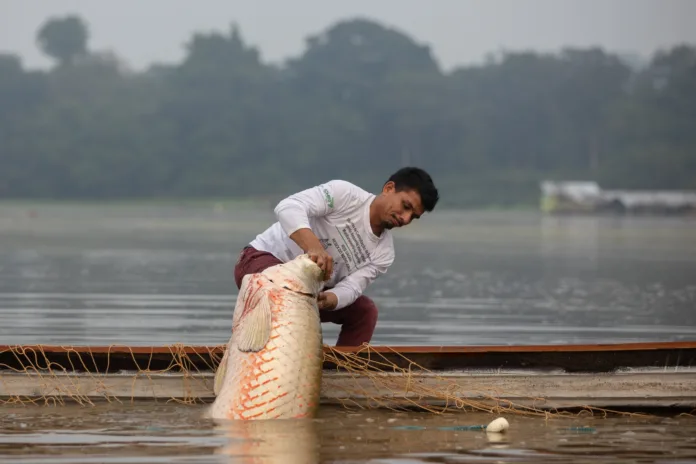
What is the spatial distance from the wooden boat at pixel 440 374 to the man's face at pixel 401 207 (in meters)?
0.75

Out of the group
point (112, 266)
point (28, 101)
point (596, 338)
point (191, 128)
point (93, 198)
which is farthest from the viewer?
point (28, 101)

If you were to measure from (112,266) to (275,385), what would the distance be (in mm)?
17245

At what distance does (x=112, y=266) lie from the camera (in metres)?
24.0

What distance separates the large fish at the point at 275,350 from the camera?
7164mm

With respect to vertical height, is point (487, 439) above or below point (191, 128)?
below

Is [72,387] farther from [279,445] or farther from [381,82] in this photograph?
[381,82]

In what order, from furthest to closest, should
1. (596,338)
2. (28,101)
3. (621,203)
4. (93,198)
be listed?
1. (28,101)
2. (93,198)
3. (621,203)
4. (596,338)

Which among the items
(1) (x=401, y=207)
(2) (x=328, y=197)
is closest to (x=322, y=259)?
(2) (x=328, y=197)

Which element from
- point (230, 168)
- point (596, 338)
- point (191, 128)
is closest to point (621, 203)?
point (230, 168)

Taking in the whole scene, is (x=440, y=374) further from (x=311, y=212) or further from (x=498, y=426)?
(x=311, y=212)

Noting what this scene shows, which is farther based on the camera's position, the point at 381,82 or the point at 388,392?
the point at 381,82

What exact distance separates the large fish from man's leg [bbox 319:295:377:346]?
79 centimetres

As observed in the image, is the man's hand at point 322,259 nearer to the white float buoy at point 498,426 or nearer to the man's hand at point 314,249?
the man's hand at point 314,249

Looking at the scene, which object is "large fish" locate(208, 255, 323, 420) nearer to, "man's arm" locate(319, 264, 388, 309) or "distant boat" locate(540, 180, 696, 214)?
"man's arm" locate(319, 264, 388, 309)
